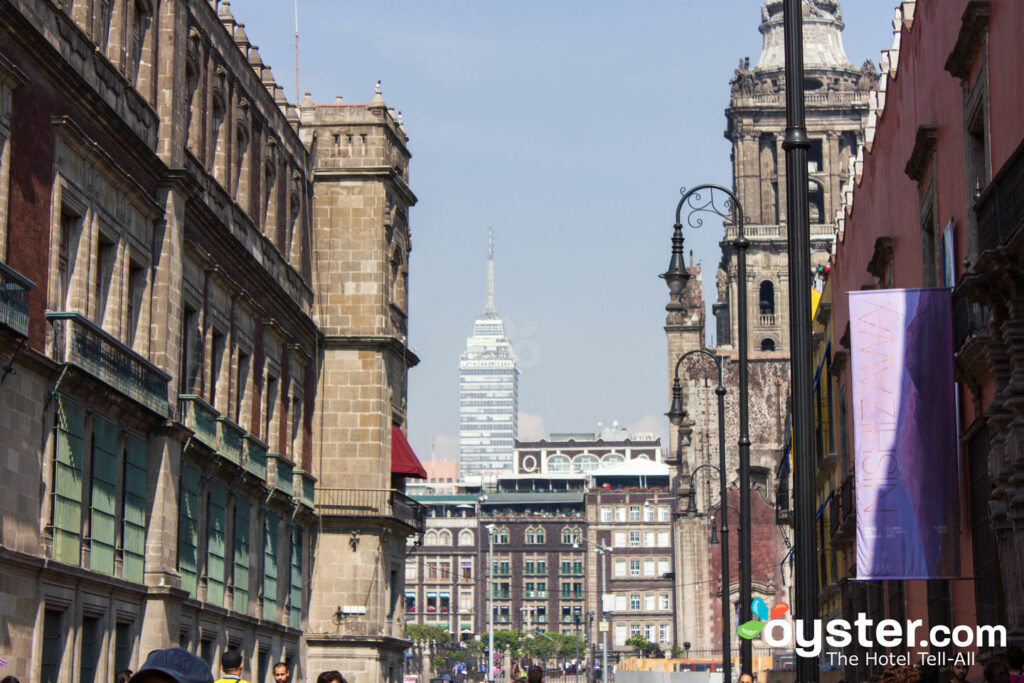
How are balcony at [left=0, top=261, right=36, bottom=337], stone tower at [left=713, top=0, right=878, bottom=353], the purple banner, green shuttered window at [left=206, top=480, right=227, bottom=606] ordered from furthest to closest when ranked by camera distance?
stone tower at [left=713, top=0, right=878, bottom=353] < green shuttered window at [left=206, top=480, right=227, bottom=606] < balcony at [left=0, top=261, right=36, bottom=337] < the purple banner

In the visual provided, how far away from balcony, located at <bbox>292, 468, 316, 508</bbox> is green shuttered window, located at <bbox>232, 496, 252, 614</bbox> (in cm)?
421

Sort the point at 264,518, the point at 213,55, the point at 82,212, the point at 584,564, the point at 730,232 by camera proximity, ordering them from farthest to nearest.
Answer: the point at 584,564 < the point at 730,232 < the point at 264,518 < the point at 213,55 < the point at 82,212

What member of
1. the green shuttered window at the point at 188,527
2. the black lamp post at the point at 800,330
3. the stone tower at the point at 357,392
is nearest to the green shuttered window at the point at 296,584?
the stone tower at the point at 357,392

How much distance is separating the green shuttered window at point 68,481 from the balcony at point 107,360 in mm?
642

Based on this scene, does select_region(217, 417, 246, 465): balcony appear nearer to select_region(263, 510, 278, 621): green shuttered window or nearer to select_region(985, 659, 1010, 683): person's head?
select_region(263, 510, 278, 621): green shuttered window

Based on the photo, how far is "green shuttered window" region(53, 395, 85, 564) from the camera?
23281mm

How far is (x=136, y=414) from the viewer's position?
26.8 m

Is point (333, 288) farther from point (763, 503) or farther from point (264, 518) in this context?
Result: point (763, 503)

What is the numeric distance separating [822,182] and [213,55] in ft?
237

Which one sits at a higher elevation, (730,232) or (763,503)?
(730,232)

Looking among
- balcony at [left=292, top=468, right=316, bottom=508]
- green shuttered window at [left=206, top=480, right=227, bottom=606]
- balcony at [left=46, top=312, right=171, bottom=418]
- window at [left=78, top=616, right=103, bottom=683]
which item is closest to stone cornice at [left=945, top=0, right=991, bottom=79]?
balcony at [left=46, top=312, right=171, bottom=418]

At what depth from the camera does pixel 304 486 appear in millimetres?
40094

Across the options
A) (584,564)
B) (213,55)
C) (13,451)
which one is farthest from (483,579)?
(13,451)

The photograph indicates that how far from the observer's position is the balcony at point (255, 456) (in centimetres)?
3472
